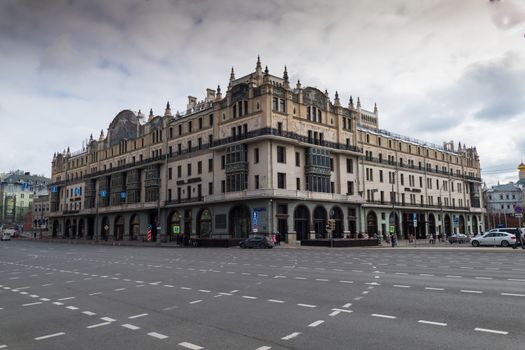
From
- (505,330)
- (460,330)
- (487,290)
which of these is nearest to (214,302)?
(460,330)

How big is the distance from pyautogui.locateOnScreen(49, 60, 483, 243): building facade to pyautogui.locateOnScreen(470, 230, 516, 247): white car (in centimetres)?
1941

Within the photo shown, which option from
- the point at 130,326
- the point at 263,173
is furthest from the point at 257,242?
the point at 130,326

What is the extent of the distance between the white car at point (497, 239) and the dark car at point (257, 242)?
70.4ft

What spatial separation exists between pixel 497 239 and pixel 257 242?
953 inches

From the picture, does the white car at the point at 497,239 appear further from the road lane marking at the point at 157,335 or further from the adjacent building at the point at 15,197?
the adjacent building at the point at 15,197

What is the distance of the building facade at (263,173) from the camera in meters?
54.8

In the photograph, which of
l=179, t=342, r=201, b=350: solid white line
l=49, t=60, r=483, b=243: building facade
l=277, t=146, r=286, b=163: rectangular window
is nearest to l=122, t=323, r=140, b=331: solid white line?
l=179, t=342, r=201, b=350: solid white line

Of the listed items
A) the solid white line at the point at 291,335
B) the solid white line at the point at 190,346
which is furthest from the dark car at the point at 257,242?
the solid white line at the point at 190,346

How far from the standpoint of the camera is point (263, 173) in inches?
2104

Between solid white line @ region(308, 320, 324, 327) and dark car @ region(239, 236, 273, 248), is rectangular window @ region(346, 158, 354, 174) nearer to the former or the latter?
dark car @ region(239, 236, 273, 248)

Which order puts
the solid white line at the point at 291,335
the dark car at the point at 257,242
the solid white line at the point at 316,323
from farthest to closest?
1. the dark car at the point at 257,242
2. the solid white line at the point at 316,323
3. the solid white line at the point at 291,335

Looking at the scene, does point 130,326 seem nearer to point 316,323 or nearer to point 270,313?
point 270,313

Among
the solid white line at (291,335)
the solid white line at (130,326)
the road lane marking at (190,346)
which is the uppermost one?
the solid white line at (291,335)

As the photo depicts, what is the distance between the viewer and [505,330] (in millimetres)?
7781
